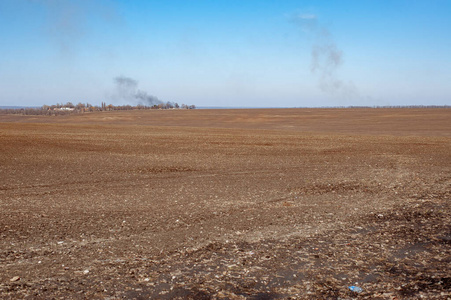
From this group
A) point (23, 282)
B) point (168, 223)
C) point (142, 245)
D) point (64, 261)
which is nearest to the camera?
point (23, 282)

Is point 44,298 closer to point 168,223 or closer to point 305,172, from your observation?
point 168,223

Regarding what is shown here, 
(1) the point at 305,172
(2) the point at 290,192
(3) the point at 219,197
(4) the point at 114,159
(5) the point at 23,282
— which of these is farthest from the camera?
(4) the point at 114,159

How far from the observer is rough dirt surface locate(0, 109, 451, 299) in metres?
6.16

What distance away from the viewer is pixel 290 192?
521 inches

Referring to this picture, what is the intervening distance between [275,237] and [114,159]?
46.2 feet

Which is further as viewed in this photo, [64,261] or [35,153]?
[35,153]

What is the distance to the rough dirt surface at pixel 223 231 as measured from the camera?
242 inches

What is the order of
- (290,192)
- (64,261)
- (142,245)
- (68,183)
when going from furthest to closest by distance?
(68,183) < (290,192) < (142,245) < (64,261)

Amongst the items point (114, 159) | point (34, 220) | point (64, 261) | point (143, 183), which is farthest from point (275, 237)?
point (114, 159)

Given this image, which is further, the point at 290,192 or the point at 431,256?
the point at 290,192

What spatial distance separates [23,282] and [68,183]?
874 centimetres

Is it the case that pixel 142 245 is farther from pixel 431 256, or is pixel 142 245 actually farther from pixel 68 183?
pixel 68 183

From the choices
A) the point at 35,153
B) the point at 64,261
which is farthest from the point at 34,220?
the point at 35,153

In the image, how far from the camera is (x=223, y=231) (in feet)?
29.1
